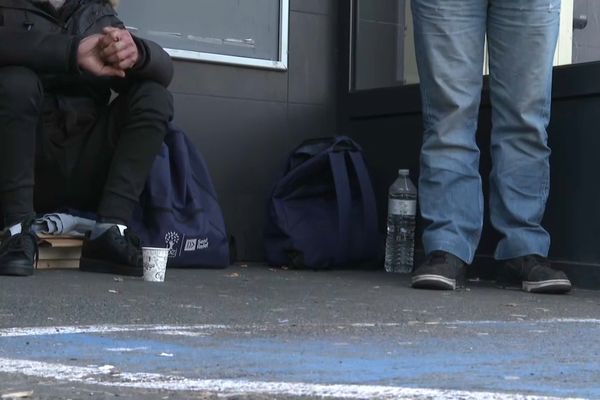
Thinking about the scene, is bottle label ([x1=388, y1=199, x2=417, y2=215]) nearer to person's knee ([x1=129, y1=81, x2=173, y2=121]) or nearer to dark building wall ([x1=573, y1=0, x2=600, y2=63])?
dark building wall ([x1=573, y1=0, x2=600, y2=63])

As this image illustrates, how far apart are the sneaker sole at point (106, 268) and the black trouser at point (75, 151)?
149mm

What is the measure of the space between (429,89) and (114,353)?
217 centimetres

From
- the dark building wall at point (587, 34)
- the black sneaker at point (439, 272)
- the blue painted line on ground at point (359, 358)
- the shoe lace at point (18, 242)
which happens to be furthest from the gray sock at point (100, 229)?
the dark building wall at point (587, 34)

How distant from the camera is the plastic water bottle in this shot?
16.3 ft

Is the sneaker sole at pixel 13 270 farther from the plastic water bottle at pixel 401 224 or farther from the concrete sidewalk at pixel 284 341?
the plastic water bottle at pixel 401 224

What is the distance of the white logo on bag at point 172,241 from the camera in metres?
4.42

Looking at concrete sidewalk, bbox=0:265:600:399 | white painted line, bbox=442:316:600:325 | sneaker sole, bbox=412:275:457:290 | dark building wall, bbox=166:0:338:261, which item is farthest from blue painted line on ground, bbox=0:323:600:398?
dark building wall, bbox=166:0:338:261

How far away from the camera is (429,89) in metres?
4.11

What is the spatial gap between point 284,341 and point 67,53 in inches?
72.4

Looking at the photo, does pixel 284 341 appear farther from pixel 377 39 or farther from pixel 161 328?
pixel 377 39

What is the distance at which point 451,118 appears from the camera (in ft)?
13.3

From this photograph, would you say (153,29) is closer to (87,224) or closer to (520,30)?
(87,224)

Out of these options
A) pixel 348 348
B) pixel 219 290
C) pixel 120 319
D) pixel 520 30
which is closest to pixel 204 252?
pixel 219 290

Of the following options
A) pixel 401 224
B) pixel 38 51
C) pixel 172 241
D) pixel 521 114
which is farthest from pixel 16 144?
pixel 401 224
